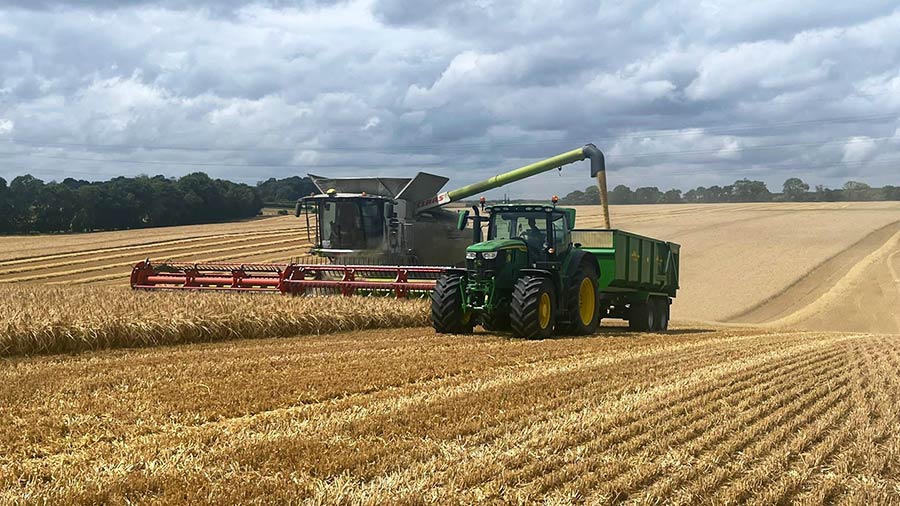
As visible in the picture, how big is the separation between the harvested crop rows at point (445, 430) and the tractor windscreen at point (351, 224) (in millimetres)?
8716

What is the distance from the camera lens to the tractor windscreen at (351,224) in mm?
17188

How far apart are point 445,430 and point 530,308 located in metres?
5.61

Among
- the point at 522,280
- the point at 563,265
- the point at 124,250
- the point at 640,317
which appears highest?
the point at 563,265

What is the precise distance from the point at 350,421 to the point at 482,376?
7.20ft

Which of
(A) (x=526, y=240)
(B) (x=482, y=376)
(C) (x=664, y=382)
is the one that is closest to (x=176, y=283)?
(A) (x=526, y=240)

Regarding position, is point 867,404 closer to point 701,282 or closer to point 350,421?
point 350,421

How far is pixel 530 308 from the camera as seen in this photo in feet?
34.8

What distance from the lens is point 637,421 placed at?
18.1 ft

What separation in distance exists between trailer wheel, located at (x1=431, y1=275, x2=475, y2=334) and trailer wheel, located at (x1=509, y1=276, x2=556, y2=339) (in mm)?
738

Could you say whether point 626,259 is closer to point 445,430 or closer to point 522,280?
point 522,280

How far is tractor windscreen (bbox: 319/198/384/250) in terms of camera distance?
17.2m

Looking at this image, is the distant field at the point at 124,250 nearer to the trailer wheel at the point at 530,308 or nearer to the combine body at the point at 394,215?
the combine body at the point at 394,215

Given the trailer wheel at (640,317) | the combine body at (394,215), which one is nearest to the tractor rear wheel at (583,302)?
the trailer wheel at (640,317)

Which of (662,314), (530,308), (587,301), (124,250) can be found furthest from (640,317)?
(124,250)
